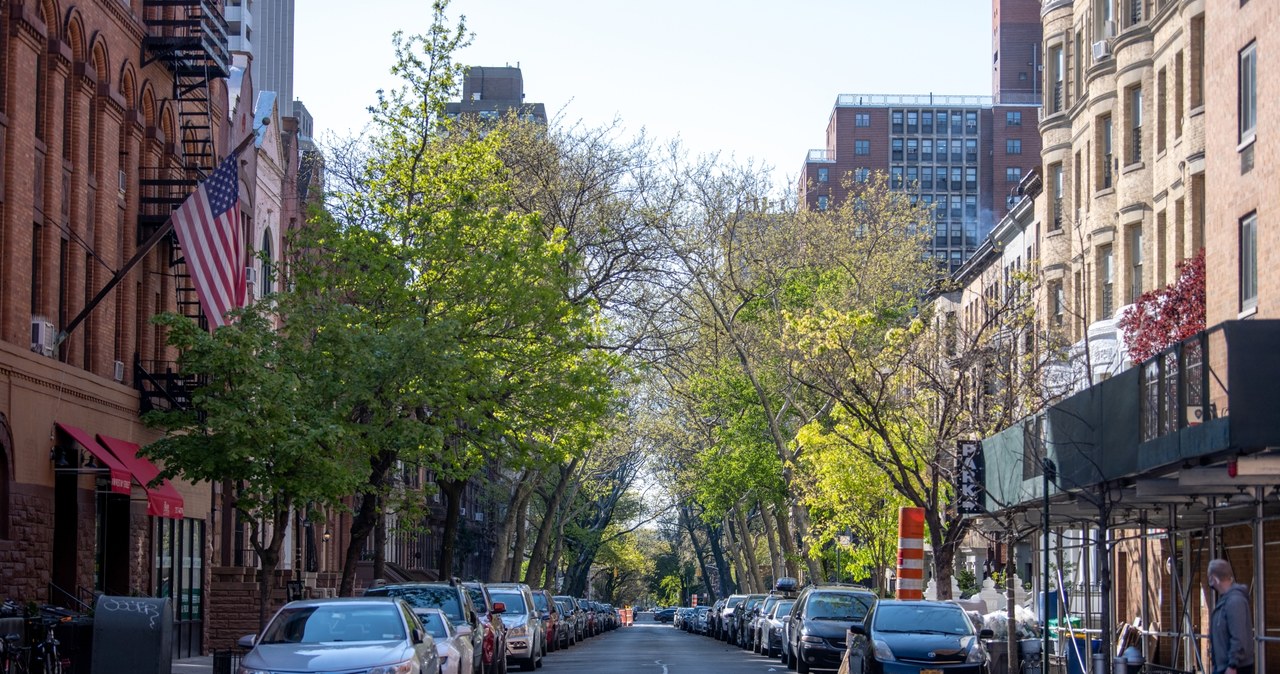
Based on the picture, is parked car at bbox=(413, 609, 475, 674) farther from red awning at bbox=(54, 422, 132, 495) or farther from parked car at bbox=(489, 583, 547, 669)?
parked car at bbox=(489, 583, 547, 669)

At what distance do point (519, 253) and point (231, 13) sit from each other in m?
85.0

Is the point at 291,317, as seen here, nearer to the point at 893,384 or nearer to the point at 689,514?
the point at 893,384

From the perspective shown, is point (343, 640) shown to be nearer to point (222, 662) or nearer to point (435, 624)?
point (435, 624)

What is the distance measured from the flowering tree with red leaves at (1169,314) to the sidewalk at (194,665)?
17.5 meters

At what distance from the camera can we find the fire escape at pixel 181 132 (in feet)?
105

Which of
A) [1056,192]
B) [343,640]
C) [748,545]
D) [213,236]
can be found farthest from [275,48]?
[343,640]

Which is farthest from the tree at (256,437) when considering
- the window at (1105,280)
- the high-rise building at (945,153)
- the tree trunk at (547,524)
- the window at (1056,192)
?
the high-rise building at (945,153)

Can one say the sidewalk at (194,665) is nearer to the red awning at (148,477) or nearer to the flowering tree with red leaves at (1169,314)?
the red awning at (148,477)

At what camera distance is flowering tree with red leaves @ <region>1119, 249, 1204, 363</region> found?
29.0 m

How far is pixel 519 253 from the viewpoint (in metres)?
36.4

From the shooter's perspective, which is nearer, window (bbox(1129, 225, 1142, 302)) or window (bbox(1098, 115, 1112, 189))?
window (bbox(1129, 225, 1142, 302))

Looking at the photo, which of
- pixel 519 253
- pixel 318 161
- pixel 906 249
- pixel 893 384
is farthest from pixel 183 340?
pixel 906 249

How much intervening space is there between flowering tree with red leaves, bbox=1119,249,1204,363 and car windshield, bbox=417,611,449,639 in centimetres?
1358

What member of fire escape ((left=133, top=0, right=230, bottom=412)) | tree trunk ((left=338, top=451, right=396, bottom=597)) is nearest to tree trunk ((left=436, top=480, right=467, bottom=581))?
tree trunk ((left=338, top=451, right=396, bottom=597))
